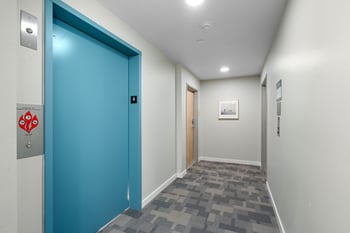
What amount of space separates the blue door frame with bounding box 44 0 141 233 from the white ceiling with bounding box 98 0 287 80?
30cm

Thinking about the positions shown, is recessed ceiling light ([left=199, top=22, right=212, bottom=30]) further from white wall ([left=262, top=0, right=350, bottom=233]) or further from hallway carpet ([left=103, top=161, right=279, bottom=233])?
hallway carpet ([left=103, top=161, right=279, bottom=233])

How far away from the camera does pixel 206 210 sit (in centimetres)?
227

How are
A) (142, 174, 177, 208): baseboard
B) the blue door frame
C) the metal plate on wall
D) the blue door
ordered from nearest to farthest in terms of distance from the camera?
the metal plate on wall → the blue door frame → the blue door → (142, 174, 177, 208): baseboard

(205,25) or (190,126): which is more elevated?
(205,25)

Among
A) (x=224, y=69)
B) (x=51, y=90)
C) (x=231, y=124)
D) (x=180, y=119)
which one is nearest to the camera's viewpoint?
(x=51, y=90)

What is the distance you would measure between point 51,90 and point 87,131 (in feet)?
2.03

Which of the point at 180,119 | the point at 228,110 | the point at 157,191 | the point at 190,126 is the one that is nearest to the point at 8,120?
the point at 157,191

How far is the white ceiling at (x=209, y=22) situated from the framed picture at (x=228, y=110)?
5.31 ft

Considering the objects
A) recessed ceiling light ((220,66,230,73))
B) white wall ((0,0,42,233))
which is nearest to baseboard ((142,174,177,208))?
white wall ((0,0,42,233))

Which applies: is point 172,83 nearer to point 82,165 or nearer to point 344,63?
point 82,165

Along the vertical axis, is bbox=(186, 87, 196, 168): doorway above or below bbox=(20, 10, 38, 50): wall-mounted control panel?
below

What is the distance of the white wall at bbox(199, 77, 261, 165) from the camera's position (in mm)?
4461

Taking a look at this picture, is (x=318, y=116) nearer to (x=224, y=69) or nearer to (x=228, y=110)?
(x=224, y=69)

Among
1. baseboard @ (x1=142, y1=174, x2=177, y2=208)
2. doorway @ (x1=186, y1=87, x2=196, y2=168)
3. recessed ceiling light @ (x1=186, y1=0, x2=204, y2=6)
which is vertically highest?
recessed ceiling light @ (x1=186, y1=0, x2=204, y2=6)
